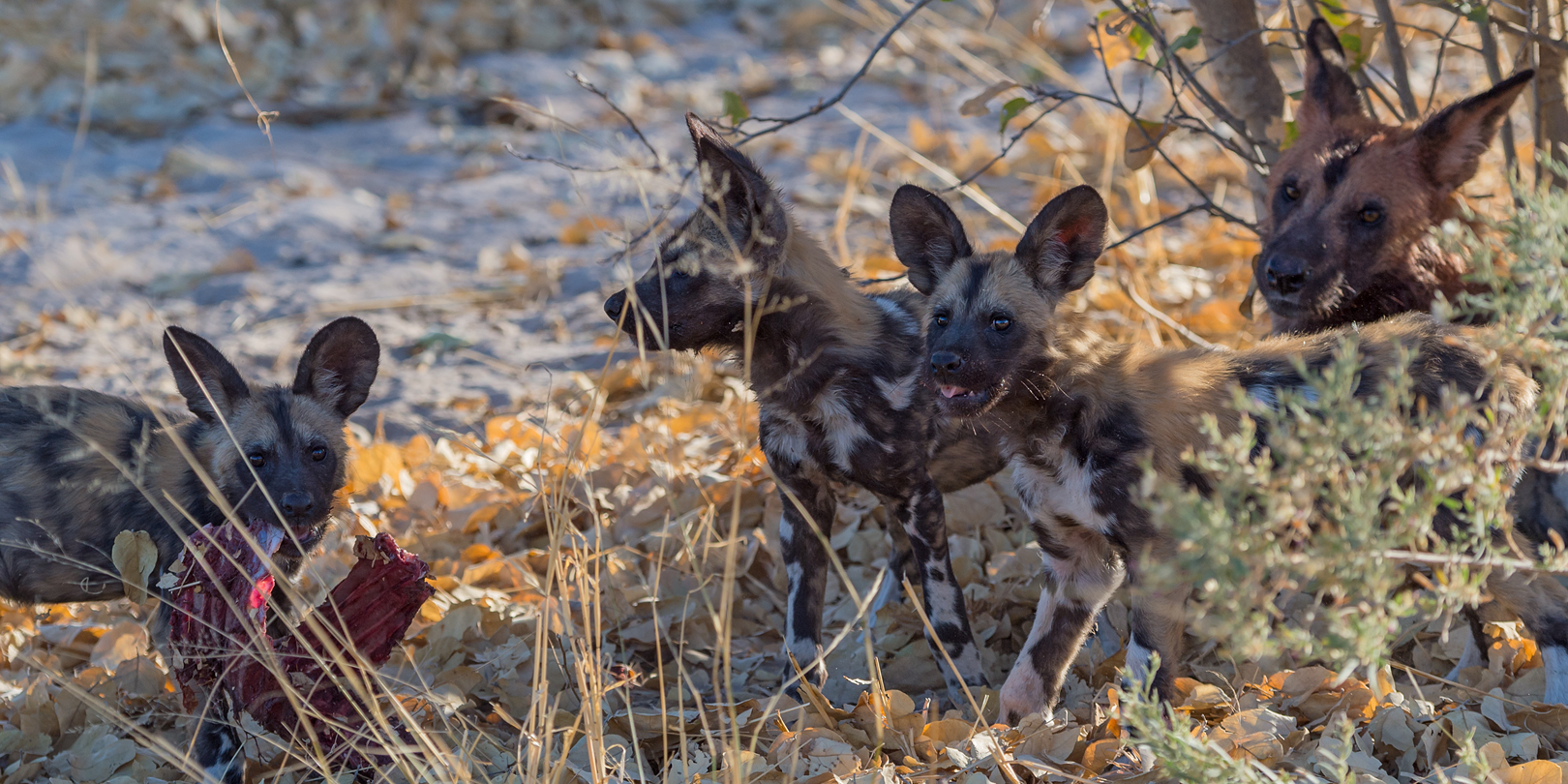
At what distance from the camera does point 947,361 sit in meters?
3.41

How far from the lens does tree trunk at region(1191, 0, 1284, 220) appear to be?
183 inches

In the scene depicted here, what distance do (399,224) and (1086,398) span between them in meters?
6.44

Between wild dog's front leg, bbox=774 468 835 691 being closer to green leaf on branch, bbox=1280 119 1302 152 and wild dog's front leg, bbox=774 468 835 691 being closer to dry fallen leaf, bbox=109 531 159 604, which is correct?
dry fallen leaf, bbox=109 531 159 604

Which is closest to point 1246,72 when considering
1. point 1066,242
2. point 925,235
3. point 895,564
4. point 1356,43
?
point 1356,43

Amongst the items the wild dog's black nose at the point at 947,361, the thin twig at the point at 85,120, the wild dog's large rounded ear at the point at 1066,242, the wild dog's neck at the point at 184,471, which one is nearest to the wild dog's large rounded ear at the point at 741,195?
the wild dog's black nose at the point at 947,361

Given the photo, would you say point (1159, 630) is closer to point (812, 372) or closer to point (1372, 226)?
point (812, 372)

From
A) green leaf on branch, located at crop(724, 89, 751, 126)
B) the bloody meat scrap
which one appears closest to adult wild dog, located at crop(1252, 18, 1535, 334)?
green leaf on branch, located at crop(724, 89, 751, 126)

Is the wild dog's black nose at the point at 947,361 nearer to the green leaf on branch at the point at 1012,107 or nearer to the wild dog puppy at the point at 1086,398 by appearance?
the wild dog puppy at the point at 1086,398

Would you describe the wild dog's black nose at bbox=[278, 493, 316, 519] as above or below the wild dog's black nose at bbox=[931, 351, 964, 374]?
below

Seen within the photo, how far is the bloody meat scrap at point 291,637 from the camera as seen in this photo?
310 cm

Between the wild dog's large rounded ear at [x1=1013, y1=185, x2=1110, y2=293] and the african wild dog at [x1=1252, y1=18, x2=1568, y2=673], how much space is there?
75 centimetres

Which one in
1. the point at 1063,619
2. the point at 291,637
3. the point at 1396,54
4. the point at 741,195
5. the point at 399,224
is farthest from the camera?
the point at 399,224

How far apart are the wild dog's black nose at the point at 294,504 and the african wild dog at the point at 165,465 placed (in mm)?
18

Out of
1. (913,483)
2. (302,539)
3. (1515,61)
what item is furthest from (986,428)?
(1515,61)
